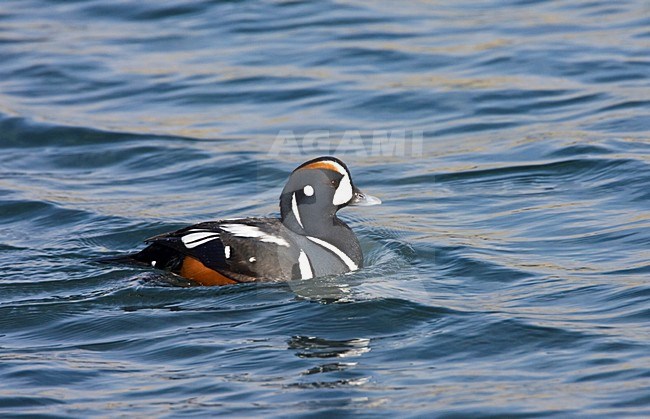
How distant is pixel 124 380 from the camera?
7.41 meters

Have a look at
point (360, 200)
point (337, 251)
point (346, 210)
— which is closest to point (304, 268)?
point (337, 251)

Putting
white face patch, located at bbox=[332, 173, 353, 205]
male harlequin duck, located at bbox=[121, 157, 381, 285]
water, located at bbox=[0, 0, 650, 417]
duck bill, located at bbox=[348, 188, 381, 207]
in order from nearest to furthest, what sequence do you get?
water, located at bbox=[0, 0, 650, 417] < male harlequin duck, located at bbox=[121, 157, 381, 285] < white face patch, located at bbox=[332, 173, 353, 205] < duck bill, located at bbox=[348, 188, 381, 207]

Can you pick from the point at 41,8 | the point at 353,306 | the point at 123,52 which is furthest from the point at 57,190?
the point at 41,8

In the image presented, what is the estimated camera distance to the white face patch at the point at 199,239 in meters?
9.16

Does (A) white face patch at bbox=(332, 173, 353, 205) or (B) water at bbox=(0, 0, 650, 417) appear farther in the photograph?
(A) white face patch at bbox=(332, 173, 353, 205)

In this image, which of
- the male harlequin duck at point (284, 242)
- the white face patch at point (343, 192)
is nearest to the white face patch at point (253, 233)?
the male harlequin duck at point (284, 242)

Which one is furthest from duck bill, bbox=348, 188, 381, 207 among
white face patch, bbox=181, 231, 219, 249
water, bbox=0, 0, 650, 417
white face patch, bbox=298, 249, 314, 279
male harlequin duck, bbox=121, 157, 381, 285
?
white face patch, bbox=181, 231, 219, 249

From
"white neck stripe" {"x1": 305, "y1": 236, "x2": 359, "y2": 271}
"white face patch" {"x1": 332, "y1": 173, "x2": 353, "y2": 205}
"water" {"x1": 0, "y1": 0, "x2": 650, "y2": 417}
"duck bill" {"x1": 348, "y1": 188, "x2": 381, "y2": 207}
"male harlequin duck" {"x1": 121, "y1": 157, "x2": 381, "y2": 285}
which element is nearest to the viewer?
"water" {"x1": 0, "y1": 0, "x2": 650, "y2": 417}

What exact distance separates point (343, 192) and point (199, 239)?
120cm

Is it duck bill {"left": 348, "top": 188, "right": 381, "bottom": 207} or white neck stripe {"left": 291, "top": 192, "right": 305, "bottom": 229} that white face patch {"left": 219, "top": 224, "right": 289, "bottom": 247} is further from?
duck bill {"left": 348, "top": 188, "right": 381, "bottom": 207}

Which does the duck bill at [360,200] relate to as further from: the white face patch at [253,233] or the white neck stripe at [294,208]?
the white face patch at [253,233]

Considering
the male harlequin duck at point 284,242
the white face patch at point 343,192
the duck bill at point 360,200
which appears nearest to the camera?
the male harlequin duck at point 284,242

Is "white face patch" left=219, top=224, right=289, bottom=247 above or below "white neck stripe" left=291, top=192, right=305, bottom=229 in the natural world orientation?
below

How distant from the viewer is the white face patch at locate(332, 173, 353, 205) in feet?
31.0
